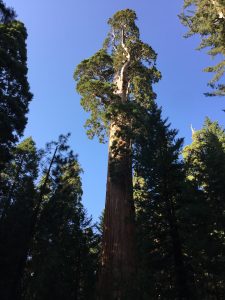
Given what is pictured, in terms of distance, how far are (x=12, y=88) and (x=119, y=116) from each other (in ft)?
17.9

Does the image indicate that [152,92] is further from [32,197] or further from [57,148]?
[32,197]

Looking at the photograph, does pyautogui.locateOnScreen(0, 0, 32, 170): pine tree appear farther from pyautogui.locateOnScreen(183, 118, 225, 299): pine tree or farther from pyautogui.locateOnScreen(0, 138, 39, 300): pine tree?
pyautogui.locateOnScreen(183, 118, 225, 299): pine tree

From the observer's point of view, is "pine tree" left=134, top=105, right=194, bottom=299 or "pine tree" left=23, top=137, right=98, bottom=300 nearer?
"pine tree" left=134, top=105, right=194, bottom=299

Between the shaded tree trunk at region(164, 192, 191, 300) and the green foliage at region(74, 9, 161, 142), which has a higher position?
the green foliage at region(74, 9, 161, 142)

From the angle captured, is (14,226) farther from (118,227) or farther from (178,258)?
(178,258)

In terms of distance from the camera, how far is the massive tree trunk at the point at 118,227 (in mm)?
10062

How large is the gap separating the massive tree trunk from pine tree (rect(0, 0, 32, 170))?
4.56m

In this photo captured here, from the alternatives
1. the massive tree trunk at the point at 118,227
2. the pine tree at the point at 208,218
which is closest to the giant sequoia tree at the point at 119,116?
the massive tree trunk at the point at 118,227

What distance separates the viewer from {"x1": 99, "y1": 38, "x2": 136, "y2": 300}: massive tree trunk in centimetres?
1006

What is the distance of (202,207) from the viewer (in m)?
10.7

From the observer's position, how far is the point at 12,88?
51.1 ft

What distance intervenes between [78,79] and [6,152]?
664 centimetres

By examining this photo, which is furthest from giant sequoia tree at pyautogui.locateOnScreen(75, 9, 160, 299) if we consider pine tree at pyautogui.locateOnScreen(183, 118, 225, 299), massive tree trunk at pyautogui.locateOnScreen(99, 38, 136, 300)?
pine tree at pyautogui.locateOnScreen(183, 118, 225, 299)

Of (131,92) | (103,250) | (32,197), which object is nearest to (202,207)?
(103,250)
